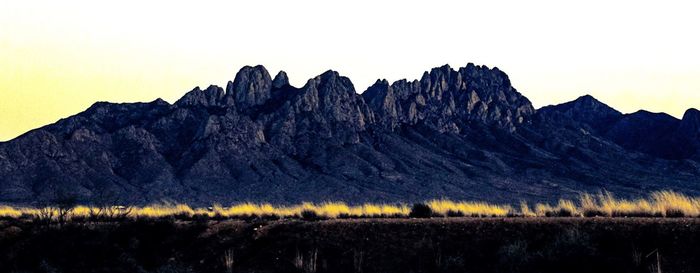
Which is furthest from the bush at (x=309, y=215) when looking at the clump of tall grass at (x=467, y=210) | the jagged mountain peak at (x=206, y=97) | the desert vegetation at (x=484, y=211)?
the jagged mountain peak at (x=206, y=97)

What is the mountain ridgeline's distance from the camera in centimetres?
13888

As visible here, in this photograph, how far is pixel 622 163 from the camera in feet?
614

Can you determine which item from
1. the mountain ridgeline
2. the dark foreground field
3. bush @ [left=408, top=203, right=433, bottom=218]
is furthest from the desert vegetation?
the mountain ridgeline

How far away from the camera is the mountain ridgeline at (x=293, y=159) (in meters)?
139

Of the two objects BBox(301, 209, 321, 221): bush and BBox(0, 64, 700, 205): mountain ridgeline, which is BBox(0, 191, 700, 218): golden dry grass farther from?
BBox(0, 64, 700, 205): mountain ridgeline

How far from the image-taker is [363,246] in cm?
2805

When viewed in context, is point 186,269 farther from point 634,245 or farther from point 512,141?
A: point 512,141

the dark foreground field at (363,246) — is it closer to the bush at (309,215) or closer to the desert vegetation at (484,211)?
the bush at (309,215)

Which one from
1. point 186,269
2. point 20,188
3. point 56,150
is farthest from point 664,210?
point 56,150

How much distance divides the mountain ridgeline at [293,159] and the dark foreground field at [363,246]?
3603 inches

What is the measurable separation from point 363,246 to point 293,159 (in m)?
138

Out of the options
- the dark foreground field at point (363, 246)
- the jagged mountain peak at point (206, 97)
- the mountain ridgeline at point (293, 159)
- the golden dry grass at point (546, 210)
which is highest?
the jagged mountain peak at point (206, 97)

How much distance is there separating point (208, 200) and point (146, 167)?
2221 cm

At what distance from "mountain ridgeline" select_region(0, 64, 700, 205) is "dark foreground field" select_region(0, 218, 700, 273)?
9152cm
